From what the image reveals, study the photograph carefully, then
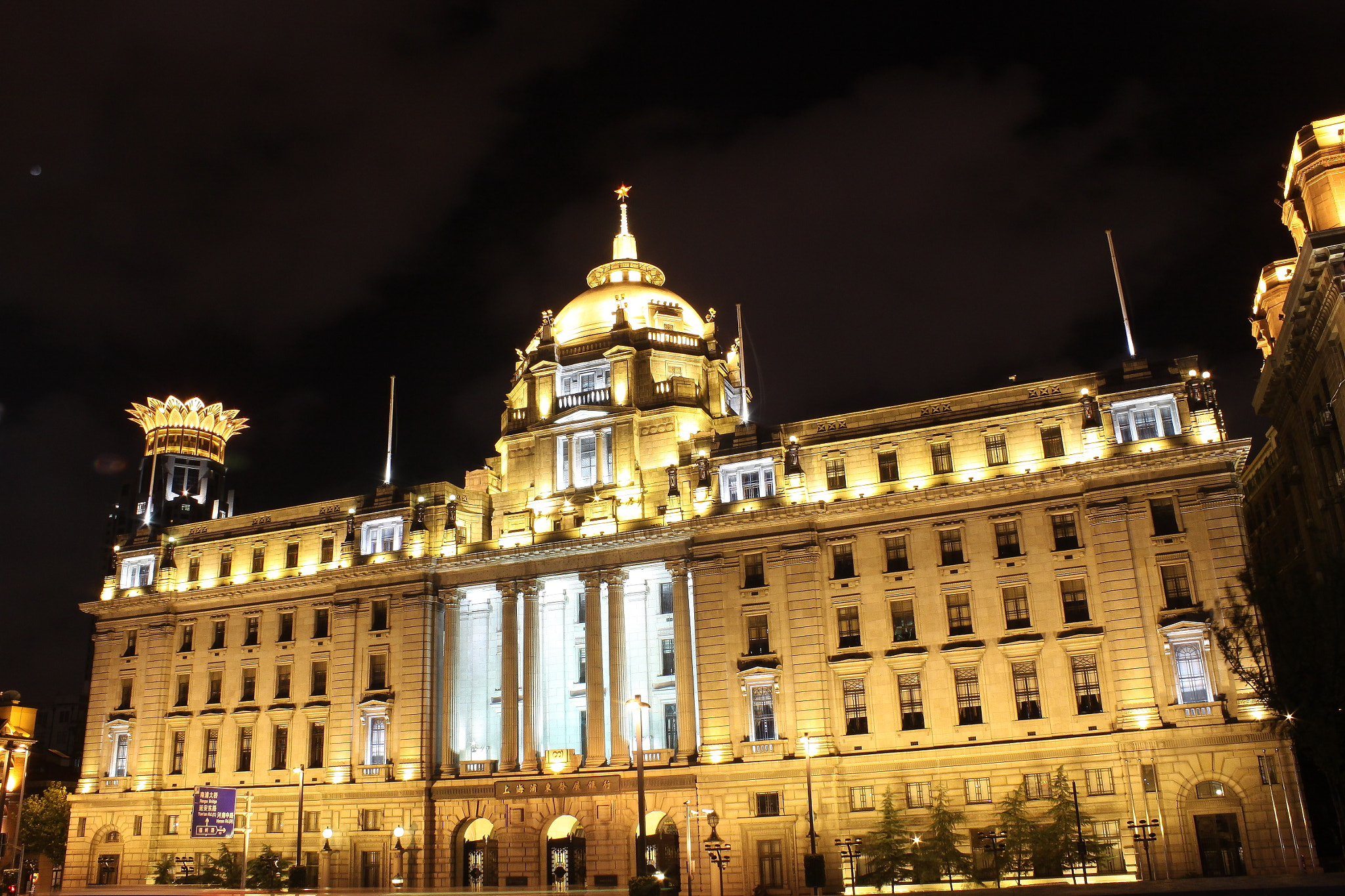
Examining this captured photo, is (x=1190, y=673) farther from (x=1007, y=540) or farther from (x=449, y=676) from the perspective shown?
(x=449, y=676)

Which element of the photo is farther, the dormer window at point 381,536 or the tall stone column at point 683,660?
the dormer window at point 381,536

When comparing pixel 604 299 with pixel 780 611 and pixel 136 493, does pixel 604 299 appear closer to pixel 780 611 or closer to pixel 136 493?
pixel 780 611

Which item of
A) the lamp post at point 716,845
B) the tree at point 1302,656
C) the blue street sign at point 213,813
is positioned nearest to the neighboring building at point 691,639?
the lamp post at point 716,845

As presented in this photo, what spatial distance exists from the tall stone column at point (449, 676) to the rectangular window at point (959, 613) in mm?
31361

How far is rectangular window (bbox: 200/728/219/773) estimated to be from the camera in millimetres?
75625

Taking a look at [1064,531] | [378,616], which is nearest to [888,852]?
[1064,531]

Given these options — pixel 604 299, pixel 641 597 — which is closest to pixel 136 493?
pixel 604 299

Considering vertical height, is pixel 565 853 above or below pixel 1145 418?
below

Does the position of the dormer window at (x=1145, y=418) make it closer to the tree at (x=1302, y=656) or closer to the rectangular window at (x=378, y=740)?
the tree at (x=1302, y=656)

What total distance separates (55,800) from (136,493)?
72.7 meters

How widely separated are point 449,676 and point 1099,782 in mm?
39184

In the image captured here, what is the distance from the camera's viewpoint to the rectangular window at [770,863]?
59219 millimetres

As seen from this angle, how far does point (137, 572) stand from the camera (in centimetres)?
8475

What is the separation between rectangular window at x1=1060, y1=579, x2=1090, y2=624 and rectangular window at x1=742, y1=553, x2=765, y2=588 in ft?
54.0
